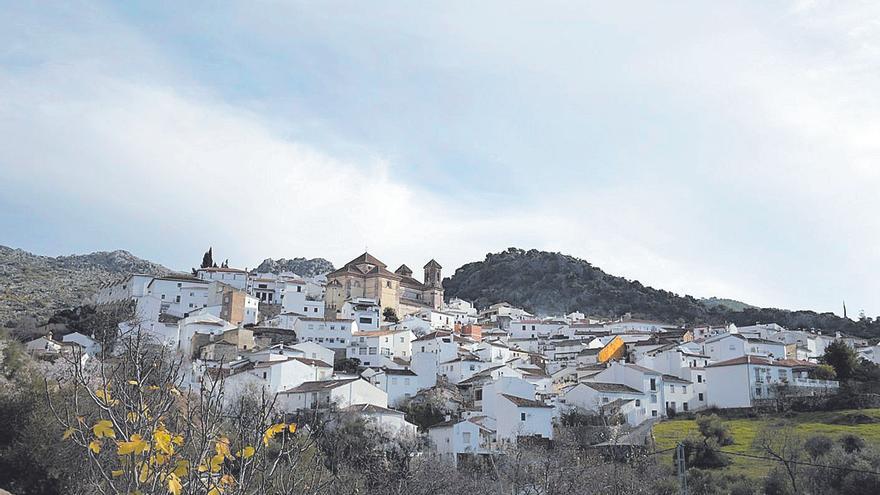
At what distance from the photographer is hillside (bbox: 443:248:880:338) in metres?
100

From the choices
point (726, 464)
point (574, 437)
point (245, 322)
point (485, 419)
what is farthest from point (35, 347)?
point (726, 464)

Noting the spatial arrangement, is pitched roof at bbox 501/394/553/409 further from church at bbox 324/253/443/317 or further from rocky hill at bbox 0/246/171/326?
rocky hill at bbox 0/246/171/326

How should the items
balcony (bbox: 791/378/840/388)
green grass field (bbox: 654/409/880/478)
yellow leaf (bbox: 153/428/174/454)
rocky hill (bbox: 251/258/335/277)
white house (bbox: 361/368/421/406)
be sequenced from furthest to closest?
rocky hill (bbox: 251/258/335/277), white house (bbox: 361/368/421/406), balcony (bbox: 791/378/840/388), green grass field (bbox: 654/409/880/478), yellow leaf (bbox: 153/428/174/454)

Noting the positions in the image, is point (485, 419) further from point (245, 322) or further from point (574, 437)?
point (245, 322)

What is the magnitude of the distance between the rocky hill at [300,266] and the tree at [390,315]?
42706 mm

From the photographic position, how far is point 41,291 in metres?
80.0

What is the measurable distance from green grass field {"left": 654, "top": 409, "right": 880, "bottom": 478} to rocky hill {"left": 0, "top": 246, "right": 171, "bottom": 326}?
49.1m

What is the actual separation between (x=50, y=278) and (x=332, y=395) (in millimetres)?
59198

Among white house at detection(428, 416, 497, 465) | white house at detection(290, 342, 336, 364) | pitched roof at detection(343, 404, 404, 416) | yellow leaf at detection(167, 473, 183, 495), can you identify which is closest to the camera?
yellow leaf at detection(167, 473, 183, 495)

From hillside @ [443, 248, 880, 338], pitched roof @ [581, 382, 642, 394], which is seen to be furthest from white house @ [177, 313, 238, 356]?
hillside @ [443, 248, 880, 338]

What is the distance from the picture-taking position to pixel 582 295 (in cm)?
11444

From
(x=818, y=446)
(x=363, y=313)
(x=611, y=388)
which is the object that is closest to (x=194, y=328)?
(x=363, y=313)

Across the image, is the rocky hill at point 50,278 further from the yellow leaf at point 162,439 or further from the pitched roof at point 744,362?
the yellow leaf at point 162,439

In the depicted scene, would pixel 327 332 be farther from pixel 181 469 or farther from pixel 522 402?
pixel 181 469
